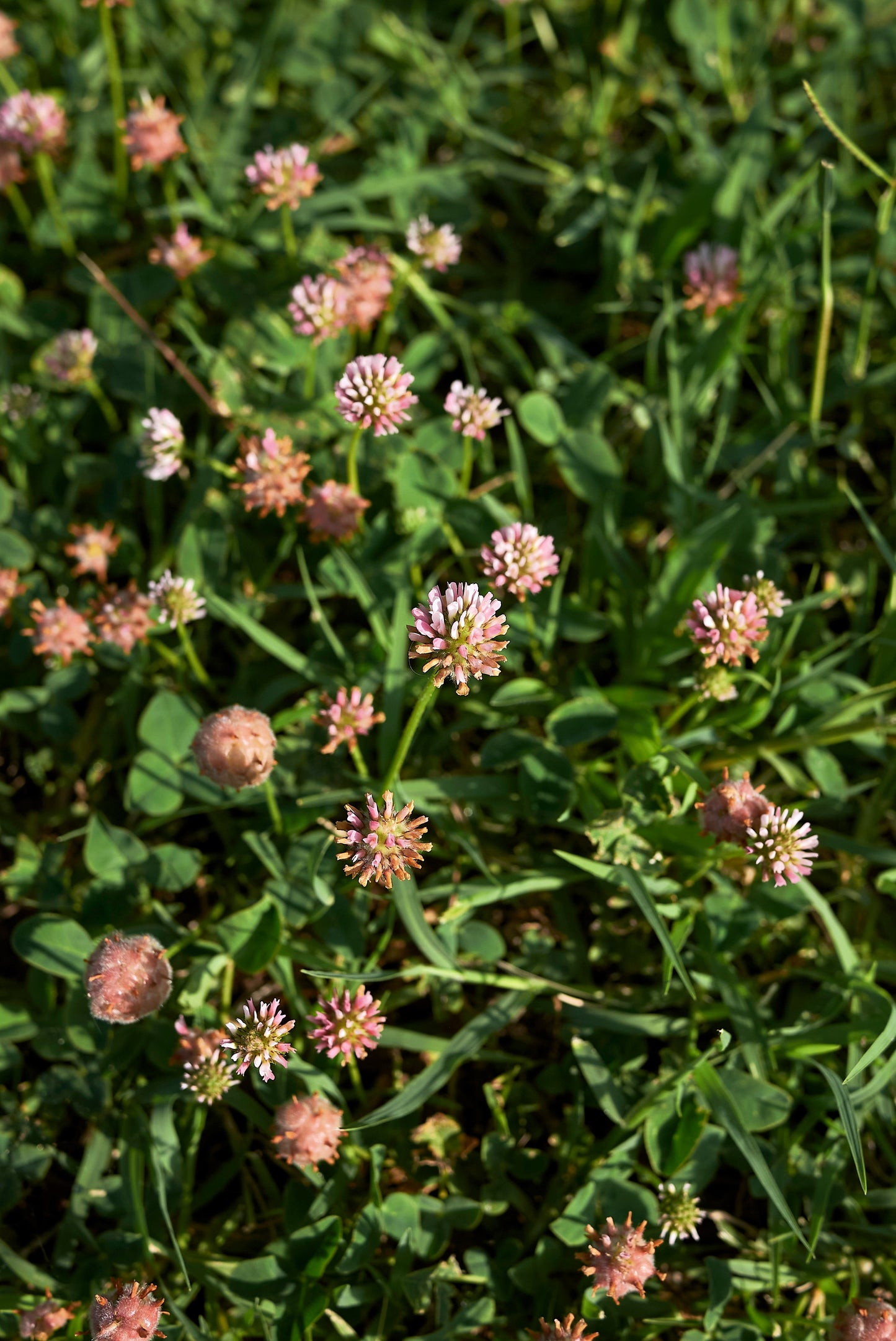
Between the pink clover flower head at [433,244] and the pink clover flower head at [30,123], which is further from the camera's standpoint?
the pink clover flower head at [30,123]

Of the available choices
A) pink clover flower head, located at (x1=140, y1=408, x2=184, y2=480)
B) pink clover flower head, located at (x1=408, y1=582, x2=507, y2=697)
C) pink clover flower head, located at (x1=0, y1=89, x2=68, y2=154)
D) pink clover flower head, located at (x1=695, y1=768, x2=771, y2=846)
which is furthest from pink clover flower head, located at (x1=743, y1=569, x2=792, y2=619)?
pink clover flower head, located at (x1=0, y1=89, x2=68, y2=154)

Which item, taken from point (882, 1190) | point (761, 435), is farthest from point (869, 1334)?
point (761, 435)

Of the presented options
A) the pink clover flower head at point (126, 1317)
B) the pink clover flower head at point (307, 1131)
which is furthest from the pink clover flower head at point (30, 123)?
the pink clover flower head at point (126, 1317)

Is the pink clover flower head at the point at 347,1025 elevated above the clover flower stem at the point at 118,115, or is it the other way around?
the clover flower stem at the point at 118,115

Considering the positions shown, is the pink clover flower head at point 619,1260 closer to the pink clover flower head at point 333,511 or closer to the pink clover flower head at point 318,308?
the pink clover flower head at point 333,511

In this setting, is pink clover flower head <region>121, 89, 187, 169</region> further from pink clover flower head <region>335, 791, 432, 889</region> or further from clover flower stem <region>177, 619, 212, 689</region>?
pink clover flower head <region>335, 791, 432, 889</region>

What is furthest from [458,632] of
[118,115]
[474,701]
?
[118,115]
